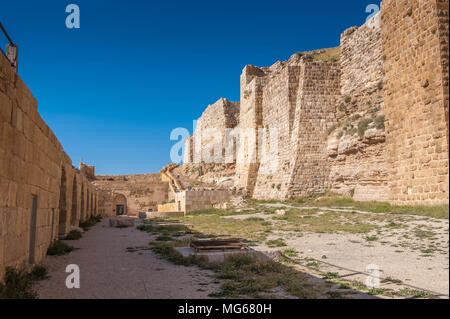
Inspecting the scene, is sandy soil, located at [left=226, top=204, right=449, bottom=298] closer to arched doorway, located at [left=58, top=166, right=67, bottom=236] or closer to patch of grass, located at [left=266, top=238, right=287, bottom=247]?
patch of grass, located at [left=266, top=238, right=287, bottom=247]

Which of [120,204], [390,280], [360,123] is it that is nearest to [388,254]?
[390,280]

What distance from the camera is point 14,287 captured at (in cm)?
426

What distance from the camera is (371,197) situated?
14711 mm

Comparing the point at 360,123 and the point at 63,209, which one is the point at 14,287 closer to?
the point at 63,209

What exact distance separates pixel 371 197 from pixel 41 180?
40.5 feet

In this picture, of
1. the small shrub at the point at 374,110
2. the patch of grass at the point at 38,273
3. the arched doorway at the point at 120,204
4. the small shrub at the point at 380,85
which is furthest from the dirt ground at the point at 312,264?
the arched doorway at the point at 120,204

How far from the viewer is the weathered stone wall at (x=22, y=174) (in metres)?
4.32

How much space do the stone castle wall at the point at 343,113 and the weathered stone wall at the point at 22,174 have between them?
19.5 feet

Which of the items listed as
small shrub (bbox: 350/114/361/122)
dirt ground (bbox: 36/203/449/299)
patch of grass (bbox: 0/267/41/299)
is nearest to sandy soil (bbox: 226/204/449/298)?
dirt ground (bbox: 36/203/449/299)

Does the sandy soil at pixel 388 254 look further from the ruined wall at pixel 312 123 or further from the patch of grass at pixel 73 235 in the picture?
the ruined wall at pixel 312 123

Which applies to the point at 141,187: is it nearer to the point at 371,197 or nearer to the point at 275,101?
the point at 275,101

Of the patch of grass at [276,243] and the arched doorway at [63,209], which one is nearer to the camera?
the patch of grass at [276,243]

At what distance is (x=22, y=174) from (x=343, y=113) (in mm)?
16293
